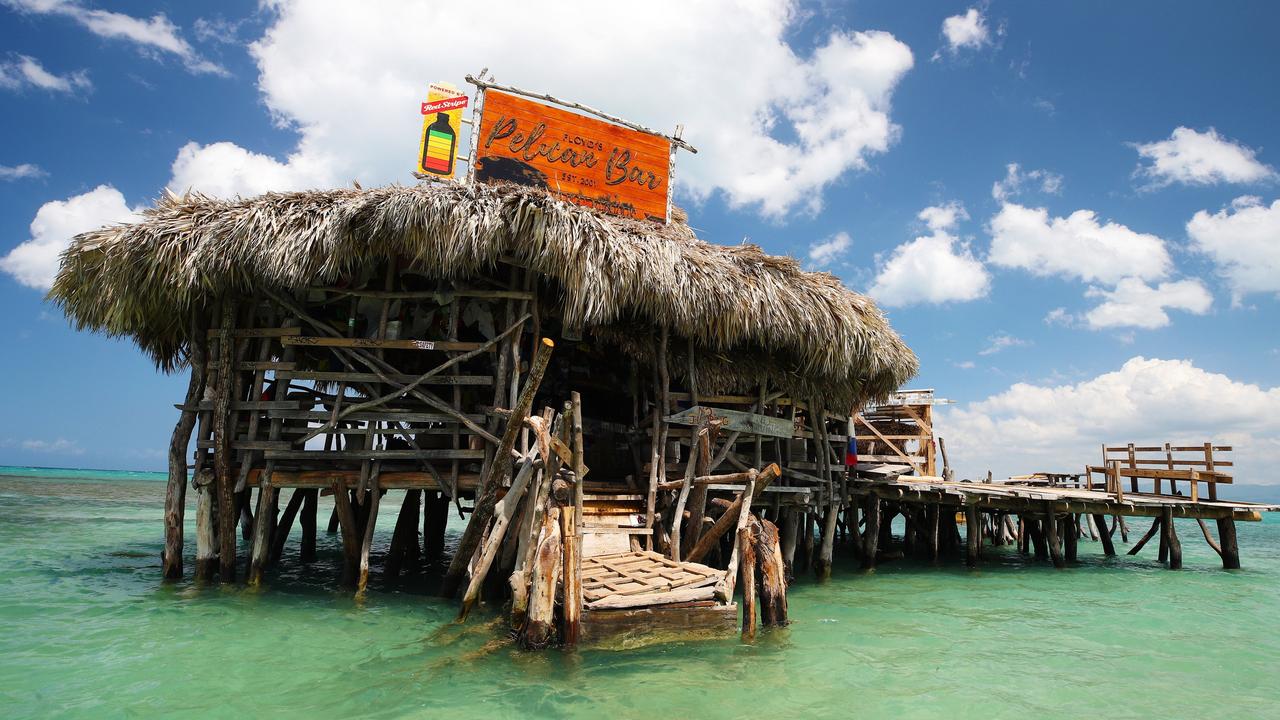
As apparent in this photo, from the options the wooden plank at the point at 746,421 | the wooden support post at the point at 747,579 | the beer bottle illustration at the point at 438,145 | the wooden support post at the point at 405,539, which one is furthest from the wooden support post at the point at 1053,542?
the beer bottle illustration at the point at 438,145

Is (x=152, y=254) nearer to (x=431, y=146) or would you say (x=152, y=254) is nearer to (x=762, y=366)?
(x=431, y=146)

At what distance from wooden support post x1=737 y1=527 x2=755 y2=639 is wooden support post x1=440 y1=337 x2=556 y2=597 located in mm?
2490

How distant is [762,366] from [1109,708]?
20.5ft

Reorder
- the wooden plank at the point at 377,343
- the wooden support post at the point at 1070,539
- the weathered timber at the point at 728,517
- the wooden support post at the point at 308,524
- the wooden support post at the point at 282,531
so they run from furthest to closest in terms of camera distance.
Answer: the wooden support post at the point at 1070,539
the wooden support post at the point at 308,524
the wooden support post at the point at 282,531
the wooden plank at the point at 377,343
the weathered timber at the point at 728,517

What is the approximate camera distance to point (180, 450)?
9.09m

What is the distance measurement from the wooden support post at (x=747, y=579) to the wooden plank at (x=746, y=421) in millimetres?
2597

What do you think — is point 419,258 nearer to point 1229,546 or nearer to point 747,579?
point 747,579

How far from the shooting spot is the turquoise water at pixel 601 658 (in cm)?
536

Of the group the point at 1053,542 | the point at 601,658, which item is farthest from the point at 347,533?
the point at 1053,542

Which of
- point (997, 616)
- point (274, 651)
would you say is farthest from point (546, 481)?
point (997, 616)

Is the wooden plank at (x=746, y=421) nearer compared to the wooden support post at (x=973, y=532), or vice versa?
the wooden plank at (x=746, y=421)

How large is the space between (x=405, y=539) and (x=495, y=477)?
17.2ft

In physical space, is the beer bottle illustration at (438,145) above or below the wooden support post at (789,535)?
above

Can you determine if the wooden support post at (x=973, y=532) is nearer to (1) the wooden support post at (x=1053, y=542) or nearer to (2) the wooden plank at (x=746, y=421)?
(1) the wooden support post at (x=1053, y=542)
